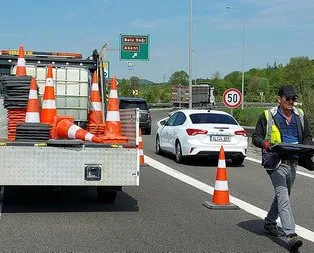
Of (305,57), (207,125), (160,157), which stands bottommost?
(160,157)

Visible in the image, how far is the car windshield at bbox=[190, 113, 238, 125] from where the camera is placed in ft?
52.0

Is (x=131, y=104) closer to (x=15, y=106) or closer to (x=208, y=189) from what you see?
(x=208, y=189)

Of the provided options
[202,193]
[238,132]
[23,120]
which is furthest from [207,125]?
[23,120]

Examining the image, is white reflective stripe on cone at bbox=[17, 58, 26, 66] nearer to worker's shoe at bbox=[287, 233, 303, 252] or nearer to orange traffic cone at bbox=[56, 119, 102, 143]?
orange traffic cone at bbox=[56, 119, 102, 143]

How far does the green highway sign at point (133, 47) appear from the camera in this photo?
39.7 meters

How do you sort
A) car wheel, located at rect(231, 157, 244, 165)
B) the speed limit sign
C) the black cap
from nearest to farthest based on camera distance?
the black cap, car wheel, located at rect(231, 157, 244, 165), the speed limit sign

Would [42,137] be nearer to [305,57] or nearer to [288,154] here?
[288,154]

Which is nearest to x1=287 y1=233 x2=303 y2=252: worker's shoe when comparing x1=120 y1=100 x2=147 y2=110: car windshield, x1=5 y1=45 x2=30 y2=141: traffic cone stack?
x1=5 y1=45 x2=30 y2=141: traffic cone stack

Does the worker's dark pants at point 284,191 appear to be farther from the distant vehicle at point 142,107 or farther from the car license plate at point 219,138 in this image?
the distant vehicle at point 142,107

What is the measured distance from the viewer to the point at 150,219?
8195 millimetres

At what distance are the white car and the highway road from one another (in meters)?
2.73

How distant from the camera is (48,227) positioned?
7.51 metres

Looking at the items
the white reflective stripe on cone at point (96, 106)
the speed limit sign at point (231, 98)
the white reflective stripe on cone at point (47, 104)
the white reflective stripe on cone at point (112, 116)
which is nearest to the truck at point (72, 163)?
the white reflective stripe on cone at point (112, 116)

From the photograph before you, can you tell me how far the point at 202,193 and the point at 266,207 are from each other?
61.5 inches
